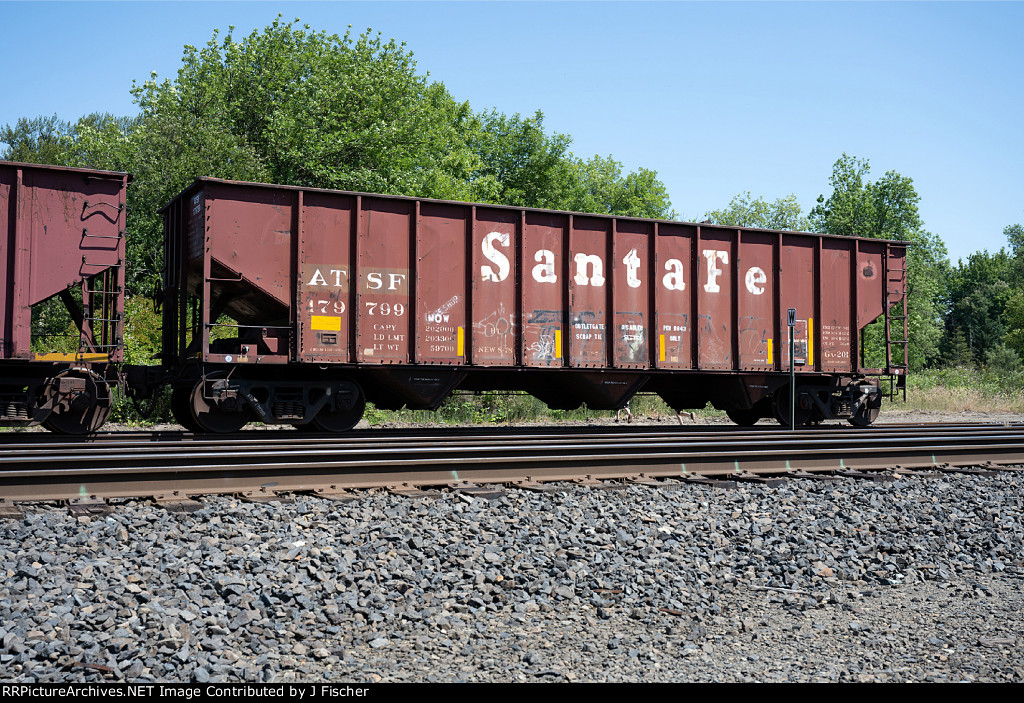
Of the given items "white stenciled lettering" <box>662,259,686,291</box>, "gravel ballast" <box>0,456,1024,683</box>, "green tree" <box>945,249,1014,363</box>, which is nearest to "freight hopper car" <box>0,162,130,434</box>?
"gravel ballast" <box>0,456,1024,683</box>

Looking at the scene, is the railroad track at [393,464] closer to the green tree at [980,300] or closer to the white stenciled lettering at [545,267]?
the white stenciled lettering at [545,267]

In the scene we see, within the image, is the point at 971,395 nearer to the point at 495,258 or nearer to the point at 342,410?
the point at 495,258

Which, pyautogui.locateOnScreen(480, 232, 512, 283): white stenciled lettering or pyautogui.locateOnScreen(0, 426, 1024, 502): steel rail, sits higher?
pyautogui.locateOnScreen(480, 232, 512, 283): white stenciled lettering

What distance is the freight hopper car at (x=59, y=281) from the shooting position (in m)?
10.6

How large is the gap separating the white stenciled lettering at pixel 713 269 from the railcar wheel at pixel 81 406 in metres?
10.1

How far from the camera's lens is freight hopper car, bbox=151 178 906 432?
38.7 feet

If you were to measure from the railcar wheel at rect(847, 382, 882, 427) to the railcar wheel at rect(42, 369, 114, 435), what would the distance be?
13.1 metres

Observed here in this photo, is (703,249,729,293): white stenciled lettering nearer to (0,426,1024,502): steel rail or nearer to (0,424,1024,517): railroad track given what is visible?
(0,424,1024,517): railroad track

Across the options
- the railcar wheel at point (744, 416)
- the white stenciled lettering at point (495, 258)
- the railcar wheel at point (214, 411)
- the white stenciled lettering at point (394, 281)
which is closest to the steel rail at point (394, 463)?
the railcar wheel at point (214, 411)

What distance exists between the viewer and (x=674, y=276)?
14266 mm

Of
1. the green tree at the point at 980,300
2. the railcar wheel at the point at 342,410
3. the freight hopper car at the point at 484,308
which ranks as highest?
the green tree at the point at 980,300

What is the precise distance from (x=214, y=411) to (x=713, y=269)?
901 cm
